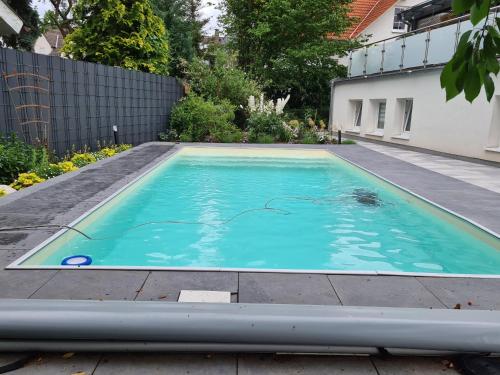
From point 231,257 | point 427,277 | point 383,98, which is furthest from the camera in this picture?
point 383,98

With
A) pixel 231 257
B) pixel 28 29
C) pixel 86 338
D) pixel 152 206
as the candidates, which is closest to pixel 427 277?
pixel 231 257

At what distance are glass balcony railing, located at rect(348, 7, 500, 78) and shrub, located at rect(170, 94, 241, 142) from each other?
19.2 feet

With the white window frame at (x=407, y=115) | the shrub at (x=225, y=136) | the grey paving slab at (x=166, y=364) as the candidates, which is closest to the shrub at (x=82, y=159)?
the shrub at (x=225, y=136)

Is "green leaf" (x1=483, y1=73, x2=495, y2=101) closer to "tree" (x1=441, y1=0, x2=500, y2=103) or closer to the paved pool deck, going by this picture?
"tree" (x1=441, y1=0, x2=500, y2=103)

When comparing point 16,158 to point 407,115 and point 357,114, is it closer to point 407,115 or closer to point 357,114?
point 407,115

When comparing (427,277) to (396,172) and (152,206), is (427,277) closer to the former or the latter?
(152,206)

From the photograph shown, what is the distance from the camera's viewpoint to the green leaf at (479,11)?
3.28 feet

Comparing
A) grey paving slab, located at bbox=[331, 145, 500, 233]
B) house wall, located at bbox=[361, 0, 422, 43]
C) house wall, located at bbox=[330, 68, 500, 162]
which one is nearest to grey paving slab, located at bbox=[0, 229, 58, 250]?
grey paving slab, located at bbox=[331, 145, 500, 233]

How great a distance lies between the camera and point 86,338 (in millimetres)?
2232

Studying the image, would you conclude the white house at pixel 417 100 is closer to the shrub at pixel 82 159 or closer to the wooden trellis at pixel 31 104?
the shrub at pixel 82 159

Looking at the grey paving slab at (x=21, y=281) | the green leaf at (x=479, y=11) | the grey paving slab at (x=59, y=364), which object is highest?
the green leaf at (x=479, y=11)

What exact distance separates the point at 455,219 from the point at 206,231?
3.34 metres

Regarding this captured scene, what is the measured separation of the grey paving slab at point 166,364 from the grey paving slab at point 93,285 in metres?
0.63

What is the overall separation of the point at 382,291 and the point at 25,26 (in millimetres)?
19551
